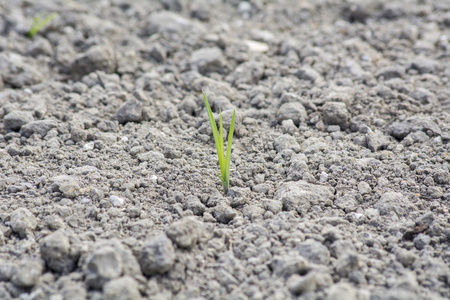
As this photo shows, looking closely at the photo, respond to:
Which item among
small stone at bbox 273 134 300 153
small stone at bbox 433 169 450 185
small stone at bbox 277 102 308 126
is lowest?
small stone at bbox 273 134 300 153

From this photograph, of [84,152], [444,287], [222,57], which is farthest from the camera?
[222,57]

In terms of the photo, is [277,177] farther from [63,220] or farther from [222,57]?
[222,57]

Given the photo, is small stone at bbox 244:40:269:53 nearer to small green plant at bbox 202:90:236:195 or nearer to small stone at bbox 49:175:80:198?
small green plant at bbox 202:90:236:195

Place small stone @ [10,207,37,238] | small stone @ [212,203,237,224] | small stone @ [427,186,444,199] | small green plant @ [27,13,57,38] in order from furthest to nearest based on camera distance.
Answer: small green plant @ [27,13,57,38], small stone @ [427,186,444,199], small stone @ [212,203,237,224], small stone @ [10,207,37,238]

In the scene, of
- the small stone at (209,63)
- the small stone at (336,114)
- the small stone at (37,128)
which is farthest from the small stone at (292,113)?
the small stone at (37,128)

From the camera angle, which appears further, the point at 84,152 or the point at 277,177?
the point at 84,152

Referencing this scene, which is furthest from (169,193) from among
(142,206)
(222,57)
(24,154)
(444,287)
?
(222,57)

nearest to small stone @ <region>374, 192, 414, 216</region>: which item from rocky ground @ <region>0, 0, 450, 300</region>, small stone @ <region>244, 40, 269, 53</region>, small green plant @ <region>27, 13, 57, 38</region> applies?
rocky ground @ <region>0, 0, 450, 300</region>
